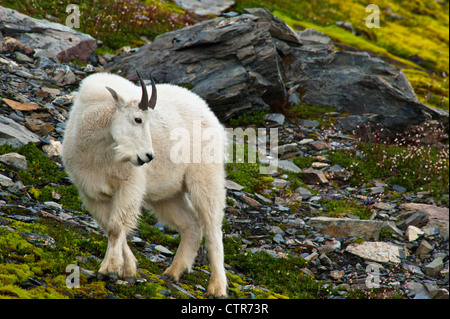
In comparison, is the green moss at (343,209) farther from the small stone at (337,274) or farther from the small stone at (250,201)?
the small stone at (337,274)

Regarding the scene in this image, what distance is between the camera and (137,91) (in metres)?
7.49

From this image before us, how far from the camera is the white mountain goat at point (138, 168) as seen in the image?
665 cm

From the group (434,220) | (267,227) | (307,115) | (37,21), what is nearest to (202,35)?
(307,115)

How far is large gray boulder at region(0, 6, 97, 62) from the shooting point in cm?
1761

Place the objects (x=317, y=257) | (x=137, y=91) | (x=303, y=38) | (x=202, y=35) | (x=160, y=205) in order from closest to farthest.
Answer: (x=137, y=91) < (x=160, y=205) < (x=317, y=257) < (x=202, y=35) < (x=303, y=38)

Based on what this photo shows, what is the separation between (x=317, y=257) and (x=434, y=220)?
3.63m

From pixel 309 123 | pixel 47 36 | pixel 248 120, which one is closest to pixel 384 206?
pixel 309 123

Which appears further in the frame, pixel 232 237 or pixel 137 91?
pixel 232 237

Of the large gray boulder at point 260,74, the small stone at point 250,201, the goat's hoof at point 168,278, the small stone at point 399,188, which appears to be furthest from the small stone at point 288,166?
the goat's hoof at point 168,278

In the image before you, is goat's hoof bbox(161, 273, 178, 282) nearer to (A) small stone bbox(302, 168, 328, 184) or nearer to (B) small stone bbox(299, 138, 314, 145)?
(A) small stone bbox(302, 168, 328, 184)

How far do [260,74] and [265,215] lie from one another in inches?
308

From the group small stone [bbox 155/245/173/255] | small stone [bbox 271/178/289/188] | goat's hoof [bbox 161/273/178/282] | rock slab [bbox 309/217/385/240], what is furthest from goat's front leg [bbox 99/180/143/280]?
small stone [bbox 271/178/289/188]

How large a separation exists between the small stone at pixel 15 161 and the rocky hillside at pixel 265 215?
2 cm
